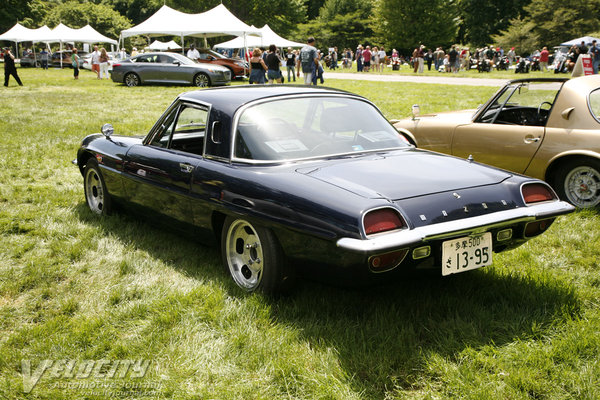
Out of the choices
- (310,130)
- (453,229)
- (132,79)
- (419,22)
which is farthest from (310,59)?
(419,22)

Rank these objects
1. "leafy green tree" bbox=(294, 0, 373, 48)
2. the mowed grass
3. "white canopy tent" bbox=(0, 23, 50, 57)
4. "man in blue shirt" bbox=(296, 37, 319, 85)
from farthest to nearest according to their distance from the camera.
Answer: "leafy green tree" bbox=(294, 0, 373, 48)
"white canopy tent" bbox=(0, 23, 50, 57)
"man in blue shirt" bbox=(296, 37, 319, 85)
the mowed grass

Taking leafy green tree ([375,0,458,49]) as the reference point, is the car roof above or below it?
below

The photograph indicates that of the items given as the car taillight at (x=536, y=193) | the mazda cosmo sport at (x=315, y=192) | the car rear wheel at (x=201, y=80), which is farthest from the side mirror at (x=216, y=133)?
the car rear wheel at (x=201, y=80)

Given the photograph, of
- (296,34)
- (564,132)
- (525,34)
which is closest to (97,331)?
Result: (564,132)

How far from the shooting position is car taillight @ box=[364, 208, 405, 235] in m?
2.91

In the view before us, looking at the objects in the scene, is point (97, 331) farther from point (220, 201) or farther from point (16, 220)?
point (16, 220)

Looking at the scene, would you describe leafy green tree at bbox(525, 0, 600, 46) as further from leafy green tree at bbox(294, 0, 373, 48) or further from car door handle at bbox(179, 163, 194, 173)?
car door handle at bbox(179, 163, 194, 173)

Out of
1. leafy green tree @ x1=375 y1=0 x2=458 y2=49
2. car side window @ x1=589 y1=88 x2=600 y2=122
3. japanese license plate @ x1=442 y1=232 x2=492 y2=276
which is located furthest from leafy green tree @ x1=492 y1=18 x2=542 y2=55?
japanese license plate @ x1=442 y1=232 x2=492 y2=276

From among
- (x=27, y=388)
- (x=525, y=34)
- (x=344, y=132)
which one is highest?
(x=525, y=34)

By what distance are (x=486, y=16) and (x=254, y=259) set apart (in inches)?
2744

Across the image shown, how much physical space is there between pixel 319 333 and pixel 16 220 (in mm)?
3615

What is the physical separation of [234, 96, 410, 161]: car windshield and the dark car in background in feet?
55.5

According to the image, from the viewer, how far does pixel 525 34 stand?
4984 centimetres

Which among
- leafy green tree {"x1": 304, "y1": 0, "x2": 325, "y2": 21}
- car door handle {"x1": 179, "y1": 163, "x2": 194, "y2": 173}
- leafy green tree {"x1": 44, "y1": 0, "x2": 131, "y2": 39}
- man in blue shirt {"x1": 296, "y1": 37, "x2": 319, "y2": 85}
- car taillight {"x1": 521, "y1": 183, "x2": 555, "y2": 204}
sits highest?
leafy green tree {"x1": 304, "y1": 0, "x2": 325, "y2": 21}
